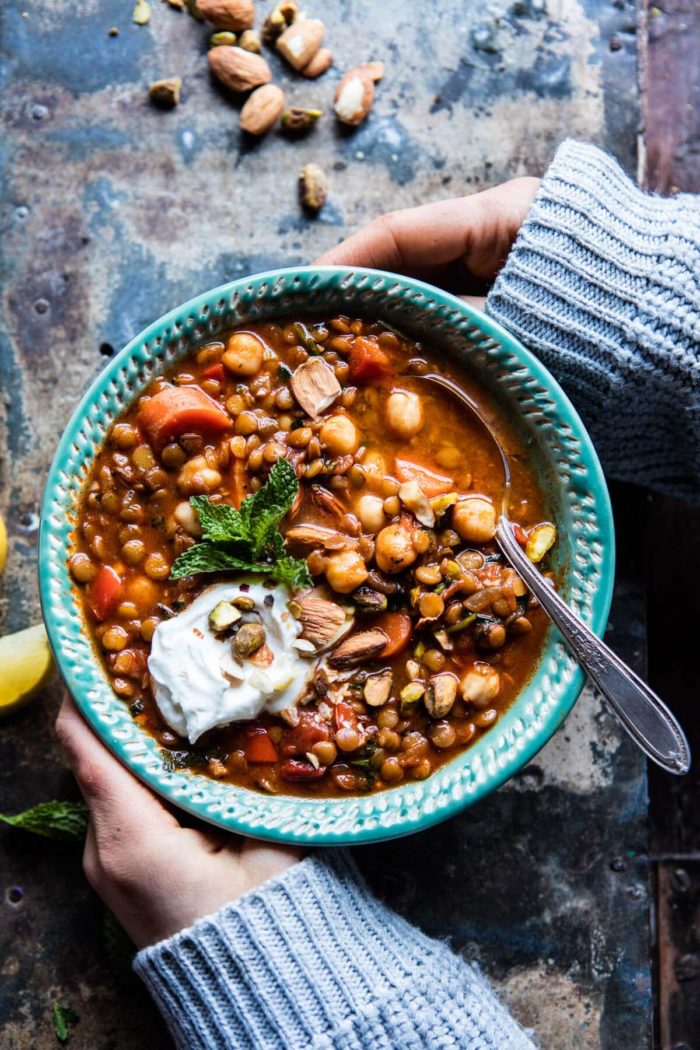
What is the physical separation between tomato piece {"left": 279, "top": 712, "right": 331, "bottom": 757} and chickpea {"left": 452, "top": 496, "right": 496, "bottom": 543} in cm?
51

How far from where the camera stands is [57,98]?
2.63 meters

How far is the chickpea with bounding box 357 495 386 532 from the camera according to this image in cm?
212

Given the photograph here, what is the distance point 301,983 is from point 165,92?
2214 mm

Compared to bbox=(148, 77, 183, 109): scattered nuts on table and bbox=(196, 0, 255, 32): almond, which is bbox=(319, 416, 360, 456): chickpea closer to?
bbox=(148, 77, 183, 109): scattered nuts on table

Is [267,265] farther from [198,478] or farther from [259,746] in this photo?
[259,746]

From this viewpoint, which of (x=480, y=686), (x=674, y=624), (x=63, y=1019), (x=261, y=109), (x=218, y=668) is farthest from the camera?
(x=674, y=624)

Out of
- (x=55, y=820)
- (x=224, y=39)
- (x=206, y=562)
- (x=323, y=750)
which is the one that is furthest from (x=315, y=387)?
(x=55, y=820)

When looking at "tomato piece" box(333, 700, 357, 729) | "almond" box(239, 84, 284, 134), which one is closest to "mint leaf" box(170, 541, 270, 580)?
Answer: "tomato piece" box(333, 700, 357, 729)

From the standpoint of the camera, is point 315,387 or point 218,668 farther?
point 315,387

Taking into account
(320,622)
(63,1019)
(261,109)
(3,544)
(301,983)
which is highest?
(261,109)

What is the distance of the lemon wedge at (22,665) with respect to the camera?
2.42m

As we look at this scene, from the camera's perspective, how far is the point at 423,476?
218cm

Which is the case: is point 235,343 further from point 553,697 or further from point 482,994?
point 482,994

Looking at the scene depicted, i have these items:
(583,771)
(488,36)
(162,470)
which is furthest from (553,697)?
(488,36)
